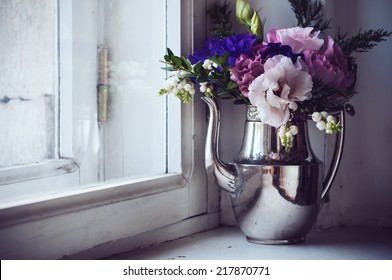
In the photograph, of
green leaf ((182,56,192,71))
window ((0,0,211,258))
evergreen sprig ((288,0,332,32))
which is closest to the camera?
window ((0,0,211,258))

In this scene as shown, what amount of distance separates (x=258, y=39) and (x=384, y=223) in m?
0.45

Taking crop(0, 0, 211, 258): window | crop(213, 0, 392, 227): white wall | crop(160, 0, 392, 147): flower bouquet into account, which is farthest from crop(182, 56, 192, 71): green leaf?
crop(213, 0, 392, 227): white wall

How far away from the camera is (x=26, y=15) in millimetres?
783

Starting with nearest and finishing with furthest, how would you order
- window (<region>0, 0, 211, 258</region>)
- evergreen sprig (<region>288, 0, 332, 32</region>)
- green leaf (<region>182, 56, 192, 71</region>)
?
1. window (<region>0, 0, 211, 258</region>)
2. green leaf (<region>182, 56, 192, 71</region>)
3. evergreen sprig (<region>288, 0, 332, 32</region>)

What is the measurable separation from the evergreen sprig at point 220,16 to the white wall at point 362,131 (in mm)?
65

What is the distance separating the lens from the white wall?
1040mm

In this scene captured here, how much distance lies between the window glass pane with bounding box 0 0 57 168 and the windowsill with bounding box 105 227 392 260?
8.2 inches

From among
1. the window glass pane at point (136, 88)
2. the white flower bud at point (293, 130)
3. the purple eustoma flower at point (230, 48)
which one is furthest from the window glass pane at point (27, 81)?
the white flower bud at point (293, 130)

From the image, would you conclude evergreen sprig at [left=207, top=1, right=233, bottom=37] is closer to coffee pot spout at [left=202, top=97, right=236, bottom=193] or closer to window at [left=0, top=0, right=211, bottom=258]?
window at [left=0, top=0, right=211, bottom=258]

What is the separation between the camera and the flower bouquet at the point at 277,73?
787mm

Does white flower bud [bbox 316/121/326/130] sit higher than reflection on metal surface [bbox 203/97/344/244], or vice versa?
white flower bud [bbox 316/121/326/130]

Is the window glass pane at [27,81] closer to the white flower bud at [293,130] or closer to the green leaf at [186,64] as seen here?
the green leaf at [186,64]
